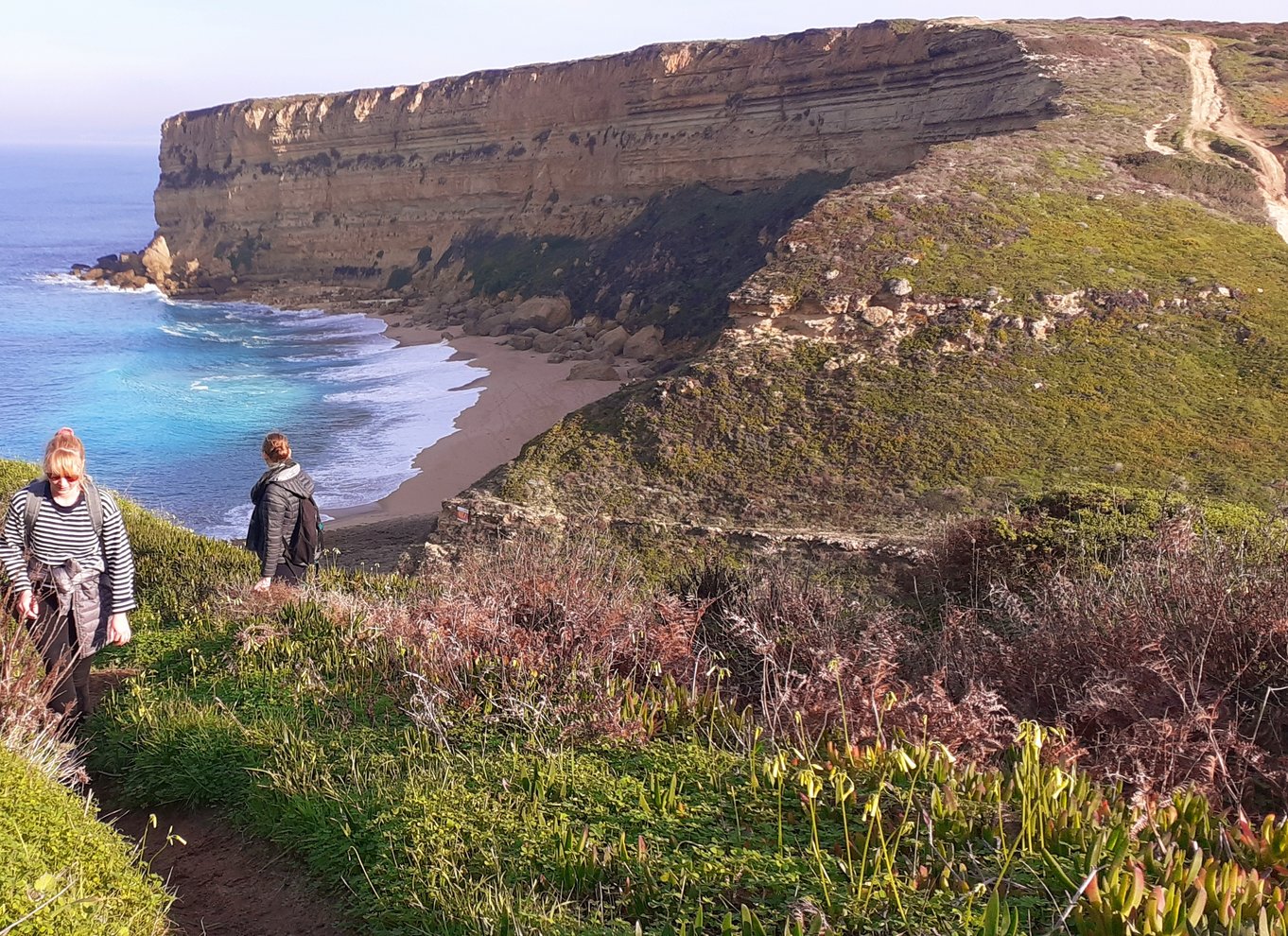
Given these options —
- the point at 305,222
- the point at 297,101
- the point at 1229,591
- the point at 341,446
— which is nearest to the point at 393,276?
the point at 305,222

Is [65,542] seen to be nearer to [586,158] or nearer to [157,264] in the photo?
[586,158]

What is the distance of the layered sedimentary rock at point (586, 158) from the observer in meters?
36.8

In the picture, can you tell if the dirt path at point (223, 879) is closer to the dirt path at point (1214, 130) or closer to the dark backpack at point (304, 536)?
the dark backpack at point (304, 536)

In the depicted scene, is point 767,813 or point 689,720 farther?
point 689,720

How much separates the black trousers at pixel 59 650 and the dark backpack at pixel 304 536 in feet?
6.63

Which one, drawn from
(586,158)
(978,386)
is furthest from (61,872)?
(586,158)

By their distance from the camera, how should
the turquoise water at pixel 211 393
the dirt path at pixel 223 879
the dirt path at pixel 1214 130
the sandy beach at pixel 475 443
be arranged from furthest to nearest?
the turquoise water at pixel 211 393 < the dirt path at pixel 1214 130 < the sandy beach at pixel 475 443 < the dirt path at pixel 223 879

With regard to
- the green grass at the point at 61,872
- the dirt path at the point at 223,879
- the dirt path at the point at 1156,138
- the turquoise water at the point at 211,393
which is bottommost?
the turquoise water at the point at 211,393

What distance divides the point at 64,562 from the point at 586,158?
154ft

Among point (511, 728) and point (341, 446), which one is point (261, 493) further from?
point (341, 446)

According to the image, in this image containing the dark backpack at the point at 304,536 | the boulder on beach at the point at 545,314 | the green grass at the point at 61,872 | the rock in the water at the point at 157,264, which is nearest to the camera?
the green grass at the point at 61,872

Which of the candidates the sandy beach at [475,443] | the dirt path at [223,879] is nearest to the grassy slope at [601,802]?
the dirt path at [223,879]

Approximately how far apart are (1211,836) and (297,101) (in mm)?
67845

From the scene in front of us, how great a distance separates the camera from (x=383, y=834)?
410 centimetres
